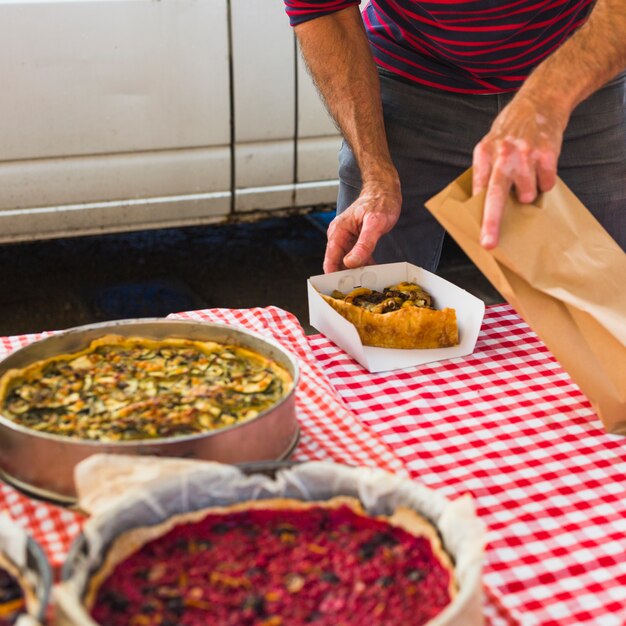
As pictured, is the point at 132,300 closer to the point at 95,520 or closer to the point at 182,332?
the point at 182,332

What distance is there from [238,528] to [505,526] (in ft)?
1.31

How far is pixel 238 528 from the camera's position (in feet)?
3.55

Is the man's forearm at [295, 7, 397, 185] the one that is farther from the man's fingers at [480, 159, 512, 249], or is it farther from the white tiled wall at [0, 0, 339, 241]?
the white tiled wall at [0, 0, 339, 241]

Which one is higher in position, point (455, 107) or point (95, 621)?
point (455, 107)

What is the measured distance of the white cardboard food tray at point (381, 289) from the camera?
1717 mm

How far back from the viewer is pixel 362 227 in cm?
201

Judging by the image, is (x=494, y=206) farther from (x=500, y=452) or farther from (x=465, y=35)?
(x=465, y=35)

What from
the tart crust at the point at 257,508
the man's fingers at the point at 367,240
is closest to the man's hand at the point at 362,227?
the man's fingers at the point at 367,240

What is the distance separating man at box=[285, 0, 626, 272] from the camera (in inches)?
82.9

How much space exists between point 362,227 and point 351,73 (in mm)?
509

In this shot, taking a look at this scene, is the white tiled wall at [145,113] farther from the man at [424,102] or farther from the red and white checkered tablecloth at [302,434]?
the red and white checkered tablecloth at [302,434]

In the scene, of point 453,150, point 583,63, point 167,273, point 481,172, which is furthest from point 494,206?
point 167,273

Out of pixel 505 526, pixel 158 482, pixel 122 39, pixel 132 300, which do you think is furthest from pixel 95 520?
pixel 132 300

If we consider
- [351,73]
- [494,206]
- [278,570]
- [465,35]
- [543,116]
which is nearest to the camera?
[278,570]
